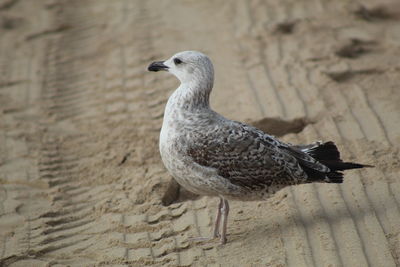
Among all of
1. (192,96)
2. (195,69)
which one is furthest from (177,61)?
(192,96)

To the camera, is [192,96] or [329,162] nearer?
[329,162]

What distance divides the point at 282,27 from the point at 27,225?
472cm

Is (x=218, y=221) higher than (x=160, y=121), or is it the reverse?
(x=218, y=221)

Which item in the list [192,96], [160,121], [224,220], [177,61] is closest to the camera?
[224,220]

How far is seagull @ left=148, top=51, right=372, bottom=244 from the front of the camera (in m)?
4.75

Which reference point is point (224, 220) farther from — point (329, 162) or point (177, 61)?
point (177, 61)

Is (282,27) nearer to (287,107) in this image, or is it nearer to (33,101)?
(287,107)

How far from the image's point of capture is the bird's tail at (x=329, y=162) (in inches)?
191

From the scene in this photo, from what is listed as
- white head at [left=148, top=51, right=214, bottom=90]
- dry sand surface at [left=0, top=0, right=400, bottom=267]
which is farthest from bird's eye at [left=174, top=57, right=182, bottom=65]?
A: dry sand surface at [left=0, top=0, right=400, bottom=267]

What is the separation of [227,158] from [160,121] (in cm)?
221

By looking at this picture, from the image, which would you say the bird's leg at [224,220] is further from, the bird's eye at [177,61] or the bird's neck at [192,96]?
the bird's eye at [177,61]

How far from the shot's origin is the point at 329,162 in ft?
16.3

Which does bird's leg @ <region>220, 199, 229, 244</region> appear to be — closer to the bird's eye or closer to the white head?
the white head

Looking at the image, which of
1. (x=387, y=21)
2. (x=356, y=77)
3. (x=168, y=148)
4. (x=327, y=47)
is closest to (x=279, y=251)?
(x=168, y=148)
